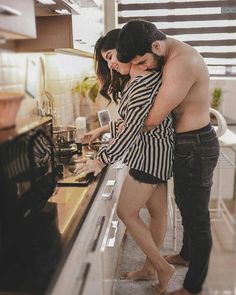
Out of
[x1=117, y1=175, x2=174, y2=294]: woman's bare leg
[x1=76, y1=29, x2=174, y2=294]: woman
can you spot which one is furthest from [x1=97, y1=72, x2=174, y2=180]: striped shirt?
[x1=117, y1=175, x2=174, y2=294]: woman's bare leg

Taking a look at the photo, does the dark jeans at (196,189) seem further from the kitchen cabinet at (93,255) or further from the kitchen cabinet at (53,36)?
the kitchen cabinet at (53,36)

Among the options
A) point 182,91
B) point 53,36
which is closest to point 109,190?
point 182,91

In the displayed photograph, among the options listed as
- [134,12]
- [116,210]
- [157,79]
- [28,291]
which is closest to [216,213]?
[116,210]

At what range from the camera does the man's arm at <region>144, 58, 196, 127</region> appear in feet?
5.35

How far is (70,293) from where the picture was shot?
98 centimetres

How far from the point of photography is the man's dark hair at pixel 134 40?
1562 mm

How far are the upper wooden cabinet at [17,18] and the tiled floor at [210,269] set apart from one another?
160 cm

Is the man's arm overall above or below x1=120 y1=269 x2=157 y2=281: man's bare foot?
above

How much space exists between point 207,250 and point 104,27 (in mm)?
2267

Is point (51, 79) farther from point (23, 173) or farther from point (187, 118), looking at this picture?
point (23, 173)

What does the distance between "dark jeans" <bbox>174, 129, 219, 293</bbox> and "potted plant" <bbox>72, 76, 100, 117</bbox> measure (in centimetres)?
125

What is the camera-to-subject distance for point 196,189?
1828 mm

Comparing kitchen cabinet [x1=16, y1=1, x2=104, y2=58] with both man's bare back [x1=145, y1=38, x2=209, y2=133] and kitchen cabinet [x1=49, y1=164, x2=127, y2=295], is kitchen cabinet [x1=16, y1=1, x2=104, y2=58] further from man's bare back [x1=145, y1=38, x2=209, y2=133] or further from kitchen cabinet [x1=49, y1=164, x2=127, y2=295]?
kitchen cabinet [x1=49, y1=164, x2=127, y2=295]

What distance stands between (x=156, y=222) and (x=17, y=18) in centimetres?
150
